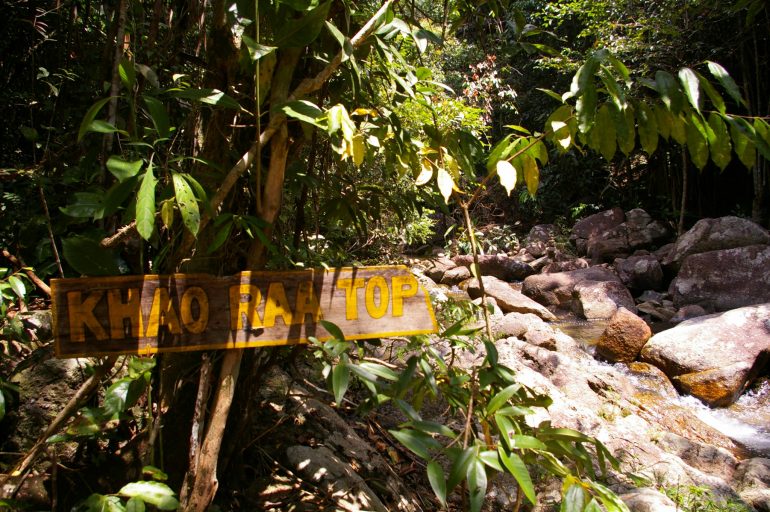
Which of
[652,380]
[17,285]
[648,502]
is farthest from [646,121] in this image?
[652,380]

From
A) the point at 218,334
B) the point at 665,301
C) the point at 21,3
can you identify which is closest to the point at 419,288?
the point at 218,334

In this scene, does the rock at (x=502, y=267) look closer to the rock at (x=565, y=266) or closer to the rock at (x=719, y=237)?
the rock at (x=565, y=266)

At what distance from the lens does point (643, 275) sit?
8148mm

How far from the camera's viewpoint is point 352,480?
1670 millimetres

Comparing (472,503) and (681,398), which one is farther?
(681,398)

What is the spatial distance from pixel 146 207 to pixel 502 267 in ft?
30.0

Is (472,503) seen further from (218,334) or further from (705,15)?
(705,15)

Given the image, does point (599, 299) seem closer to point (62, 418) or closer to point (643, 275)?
point (643, 275)

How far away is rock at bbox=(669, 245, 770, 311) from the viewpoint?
6773 mm

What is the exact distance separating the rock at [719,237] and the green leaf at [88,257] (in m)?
8.54

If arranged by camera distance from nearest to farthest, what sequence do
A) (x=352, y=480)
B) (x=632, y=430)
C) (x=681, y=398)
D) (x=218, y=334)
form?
1. (x=218, y=334)
2. (x=352, y=480)
3. (x=632, y=430)
4. (x=681, y=398)

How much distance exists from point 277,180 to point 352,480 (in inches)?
40.6

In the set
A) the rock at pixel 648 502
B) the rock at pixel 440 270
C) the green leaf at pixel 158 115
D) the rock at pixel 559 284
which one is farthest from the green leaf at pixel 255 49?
the rock at pixel 440 270

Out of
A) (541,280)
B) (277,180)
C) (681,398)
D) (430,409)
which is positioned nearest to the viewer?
(277,180)
